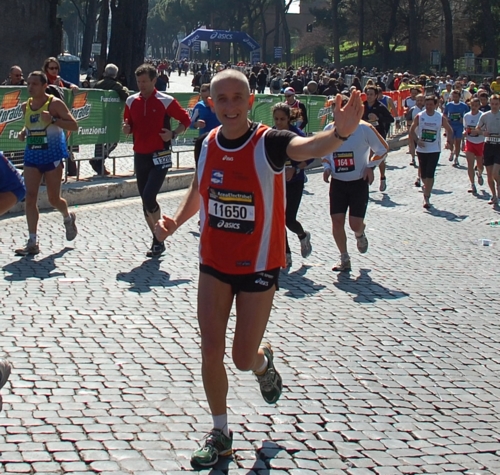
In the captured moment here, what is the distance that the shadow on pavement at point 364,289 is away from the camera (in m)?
8.89

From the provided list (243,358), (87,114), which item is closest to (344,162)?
(243,358)

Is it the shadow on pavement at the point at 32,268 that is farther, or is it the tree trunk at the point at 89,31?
the tree trunk at the point at 89,31

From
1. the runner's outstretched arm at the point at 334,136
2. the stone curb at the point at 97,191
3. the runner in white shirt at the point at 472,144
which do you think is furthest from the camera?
the runner in white shirt at the point at 472,144

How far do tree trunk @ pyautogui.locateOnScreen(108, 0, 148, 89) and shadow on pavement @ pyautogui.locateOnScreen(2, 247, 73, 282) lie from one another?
1817 cm

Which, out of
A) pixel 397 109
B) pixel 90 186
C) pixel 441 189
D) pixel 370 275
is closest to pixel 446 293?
pixel 370 275

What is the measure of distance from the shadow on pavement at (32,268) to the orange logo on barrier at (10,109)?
11.7 feet

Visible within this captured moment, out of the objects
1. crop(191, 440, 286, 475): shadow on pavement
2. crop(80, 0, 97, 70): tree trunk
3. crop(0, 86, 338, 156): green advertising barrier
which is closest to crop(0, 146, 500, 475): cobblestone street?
crop(191, 440, 286, 475): shadow on pavement

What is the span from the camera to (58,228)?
11.8 metres

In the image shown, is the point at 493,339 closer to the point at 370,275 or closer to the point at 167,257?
the point at 370,275

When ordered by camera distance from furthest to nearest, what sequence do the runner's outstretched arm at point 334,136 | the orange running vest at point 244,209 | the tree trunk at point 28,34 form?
1. the tree trunk at point 28,34
2. the orange running vest at point 244,209
3. the runner's outstretched arm at point 334,136

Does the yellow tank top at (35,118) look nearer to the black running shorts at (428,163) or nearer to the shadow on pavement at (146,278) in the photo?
the shadow on pavement at (146,278)

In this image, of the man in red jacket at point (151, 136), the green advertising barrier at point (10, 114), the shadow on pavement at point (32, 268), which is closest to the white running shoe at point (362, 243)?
the man in red jacket at point (151, 136)

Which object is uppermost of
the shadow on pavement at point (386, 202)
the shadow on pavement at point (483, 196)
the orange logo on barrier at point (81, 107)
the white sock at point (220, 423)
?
the orange logo on barrier at point (81, 107)

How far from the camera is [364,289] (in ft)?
30.4
